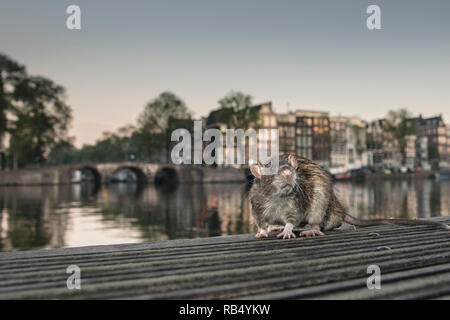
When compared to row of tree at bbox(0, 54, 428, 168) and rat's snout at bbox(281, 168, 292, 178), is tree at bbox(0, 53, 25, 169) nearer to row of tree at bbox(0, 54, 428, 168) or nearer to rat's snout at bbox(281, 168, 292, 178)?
row of tree at bbox(0, 54, 428, 168)

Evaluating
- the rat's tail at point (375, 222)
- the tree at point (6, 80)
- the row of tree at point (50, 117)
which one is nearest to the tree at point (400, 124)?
the row of tree at point (50, 117)

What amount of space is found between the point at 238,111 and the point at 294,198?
62.7 m

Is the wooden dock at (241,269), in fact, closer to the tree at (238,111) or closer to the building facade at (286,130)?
the tree at (238,111)

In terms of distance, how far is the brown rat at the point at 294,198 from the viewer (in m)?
4.50

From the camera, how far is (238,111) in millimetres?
66750

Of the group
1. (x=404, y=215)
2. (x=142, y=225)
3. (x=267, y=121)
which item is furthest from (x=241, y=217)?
(x=267, y=121)

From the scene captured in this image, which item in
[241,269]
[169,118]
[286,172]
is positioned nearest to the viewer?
[241,269]

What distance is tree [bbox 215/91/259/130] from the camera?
66.0 m

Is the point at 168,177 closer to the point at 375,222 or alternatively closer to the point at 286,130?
the point at 286,130

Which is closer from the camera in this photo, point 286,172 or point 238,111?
point 286,172

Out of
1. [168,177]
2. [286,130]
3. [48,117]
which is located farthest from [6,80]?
[286,130]
